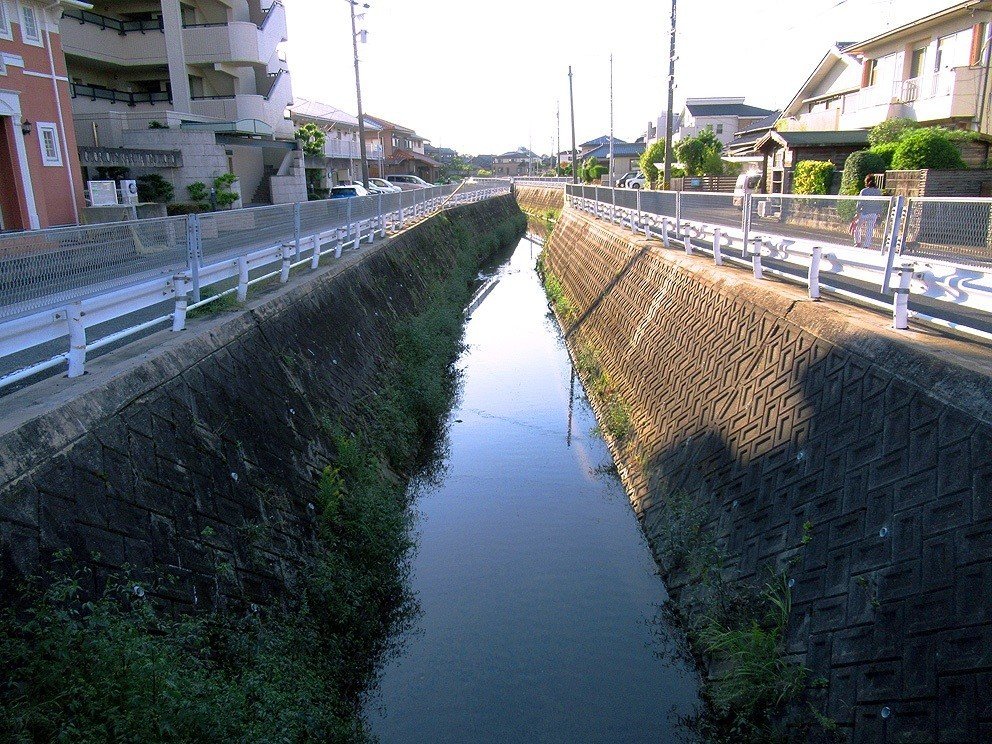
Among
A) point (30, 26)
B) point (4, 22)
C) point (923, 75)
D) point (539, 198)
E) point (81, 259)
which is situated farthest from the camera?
point (539, 198)

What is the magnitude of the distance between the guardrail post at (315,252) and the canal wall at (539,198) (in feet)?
101

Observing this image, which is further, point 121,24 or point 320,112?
point 320,112

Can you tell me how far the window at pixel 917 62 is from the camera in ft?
80.6

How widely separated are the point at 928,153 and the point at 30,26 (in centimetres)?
2331

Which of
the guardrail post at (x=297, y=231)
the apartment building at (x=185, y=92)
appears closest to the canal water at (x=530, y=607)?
the guardrail post at (x=297, y=231)

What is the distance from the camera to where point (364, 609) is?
711 centimetres

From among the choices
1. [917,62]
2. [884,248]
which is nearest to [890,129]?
[917,62]

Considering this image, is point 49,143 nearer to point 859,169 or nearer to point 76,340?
point 76,340

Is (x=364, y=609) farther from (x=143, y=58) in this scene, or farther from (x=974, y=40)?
(x=143, y=58)

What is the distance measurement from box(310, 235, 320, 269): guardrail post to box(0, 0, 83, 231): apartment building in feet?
32.2

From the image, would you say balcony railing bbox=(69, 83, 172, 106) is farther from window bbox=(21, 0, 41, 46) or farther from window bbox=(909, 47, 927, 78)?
window bbox=(909, 47, 927, 78)

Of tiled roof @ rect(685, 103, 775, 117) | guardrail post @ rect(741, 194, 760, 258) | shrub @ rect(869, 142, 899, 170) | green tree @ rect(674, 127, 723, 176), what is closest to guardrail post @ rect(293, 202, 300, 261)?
guardrail post @ rect(741, 194, 760, 258)

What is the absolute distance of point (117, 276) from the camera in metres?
7.26

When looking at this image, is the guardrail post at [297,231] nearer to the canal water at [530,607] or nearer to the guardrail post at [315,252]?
the guardrail post at [315,252]
